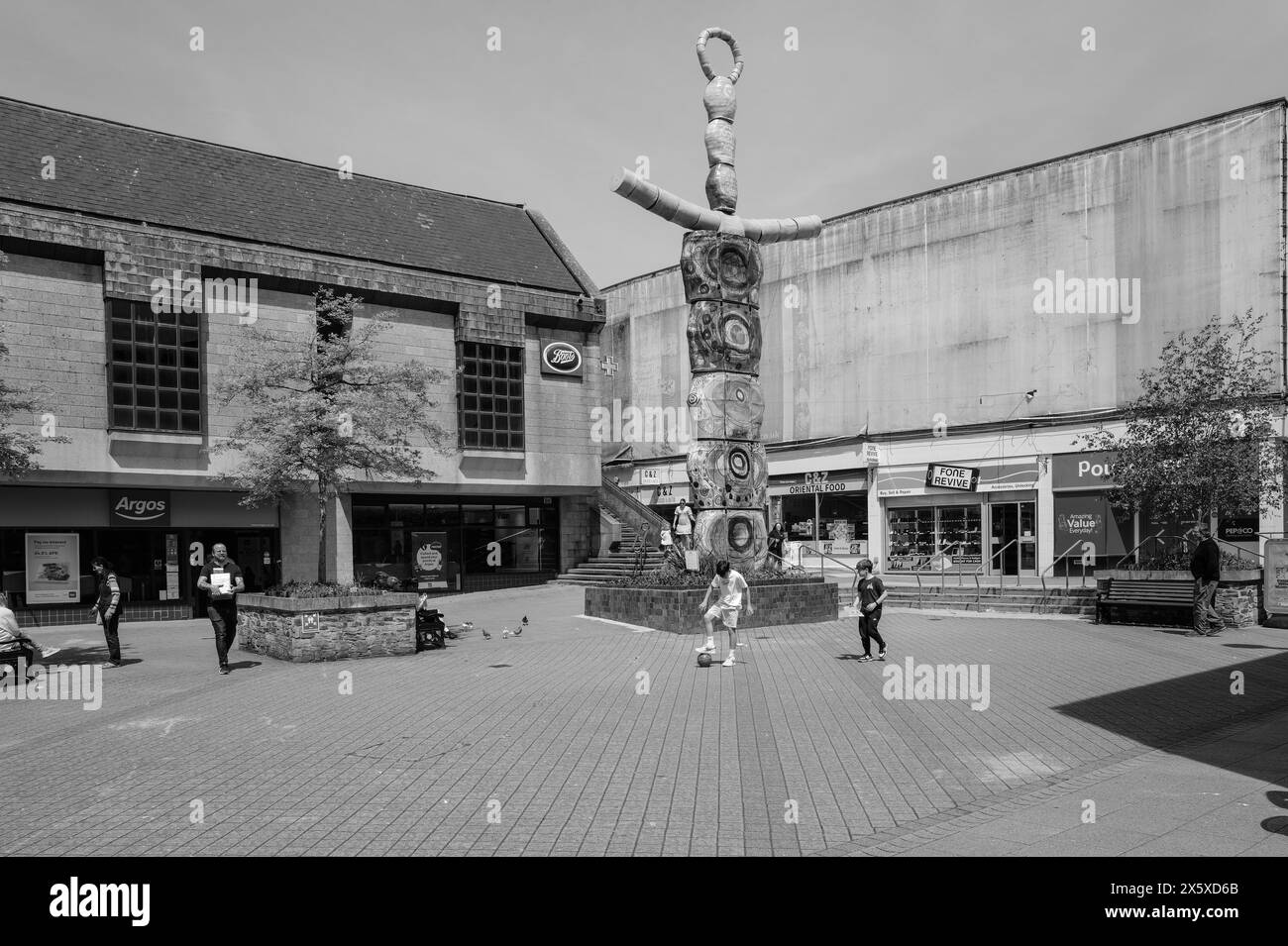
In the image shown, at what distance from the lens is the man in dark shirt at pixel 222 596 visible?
47.4ft

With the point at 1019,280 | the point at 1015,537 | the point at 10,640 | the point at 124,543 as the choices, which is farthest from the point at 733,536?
the point at 1019,280

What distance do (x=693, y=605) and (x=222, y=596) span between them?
876cm

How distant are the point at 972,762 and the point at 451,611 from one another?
1886cm

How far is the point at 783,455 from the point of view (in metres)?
39.6

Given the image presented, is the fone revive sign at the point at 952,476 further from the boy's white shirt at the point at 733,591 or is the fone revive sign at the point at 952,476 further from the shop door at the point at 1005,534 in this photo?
the boy's white shirt at the point at 733,591

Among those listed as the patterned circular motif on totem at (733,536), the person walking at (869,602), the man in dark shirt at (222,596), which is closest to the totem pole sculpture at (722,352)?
the patterned circular motif on totem at (733,536)

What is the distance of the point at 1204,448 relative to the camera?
1917 cm

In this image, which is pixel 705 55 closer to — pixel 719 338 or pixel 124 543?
pixel 719 338

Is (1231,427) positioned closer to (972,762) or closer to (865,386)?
(972,762)

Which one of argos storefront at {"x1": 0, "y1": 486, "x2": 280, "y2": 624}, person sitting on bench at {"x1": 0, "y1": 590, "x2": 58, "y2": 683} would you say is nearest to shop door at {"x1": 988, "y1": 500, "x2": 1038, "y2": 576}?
argos storefront at {"x1": 0, "y1": 486, "x2": 280, "y2": 624}

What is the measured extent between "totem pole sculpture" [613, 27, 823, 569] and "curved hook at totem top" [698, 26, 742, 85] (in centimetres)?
2

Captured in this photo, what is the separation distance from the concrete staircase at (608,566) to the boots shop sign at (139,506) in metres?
12.5

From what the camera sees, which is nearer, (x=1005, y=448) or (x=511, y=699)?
(x=511, y=699)
